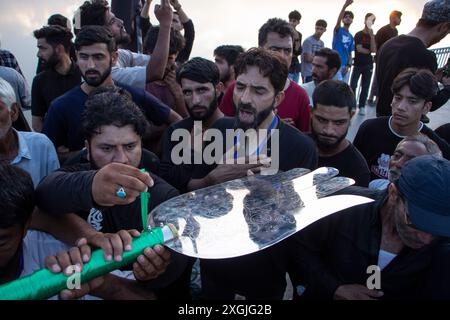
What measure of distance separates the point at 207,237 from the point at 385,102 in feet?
7.94

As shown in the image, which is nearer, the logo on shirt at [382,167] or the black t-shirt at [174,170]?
the black t-shirt at [174,170]

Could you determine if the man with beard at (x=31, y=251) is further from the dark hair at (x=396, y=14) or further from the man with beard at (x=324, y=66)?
the dark hair at (x=396, y=14)

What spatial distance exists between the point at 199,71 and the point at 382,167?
134 cm

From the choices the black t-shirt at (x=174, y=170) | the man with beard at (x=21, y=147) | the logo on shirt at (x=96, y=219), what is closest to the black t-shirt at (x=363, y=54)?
the black t-shirt at (x=174, y=170)

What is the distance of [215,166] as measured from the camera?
6.18 feet

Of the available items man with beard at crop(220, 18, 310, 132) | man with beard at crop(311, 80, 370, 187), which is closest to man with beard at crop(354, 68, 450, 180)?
man with beard at crop(311, 80, 370, 187)

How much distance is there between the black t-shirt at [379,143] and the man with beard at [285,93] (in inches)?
19.1

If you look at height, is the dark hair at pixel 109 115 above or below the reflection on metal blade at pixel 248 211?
above

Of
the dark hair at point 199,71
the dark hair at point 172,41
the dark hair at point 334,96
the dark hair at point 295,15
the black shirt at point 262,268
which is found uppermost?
the dark hair at point 295,15

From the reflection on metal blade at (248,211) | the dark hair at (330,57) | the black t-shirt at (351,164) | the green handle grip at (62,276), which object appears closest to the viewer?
the green handle grip at (62,276)

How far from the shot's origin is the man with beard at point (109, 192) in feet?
2.72

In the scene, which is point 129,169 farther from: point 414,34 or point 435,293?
point 414,34

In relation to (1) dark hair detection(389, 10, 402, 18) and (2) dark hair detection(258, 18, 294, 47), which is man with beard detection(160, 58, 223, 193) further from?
(1) dark hair detection(389, 10, 402, 18)

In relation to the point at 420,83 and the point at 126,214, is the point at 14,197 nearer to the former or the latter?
the point at 126,214
